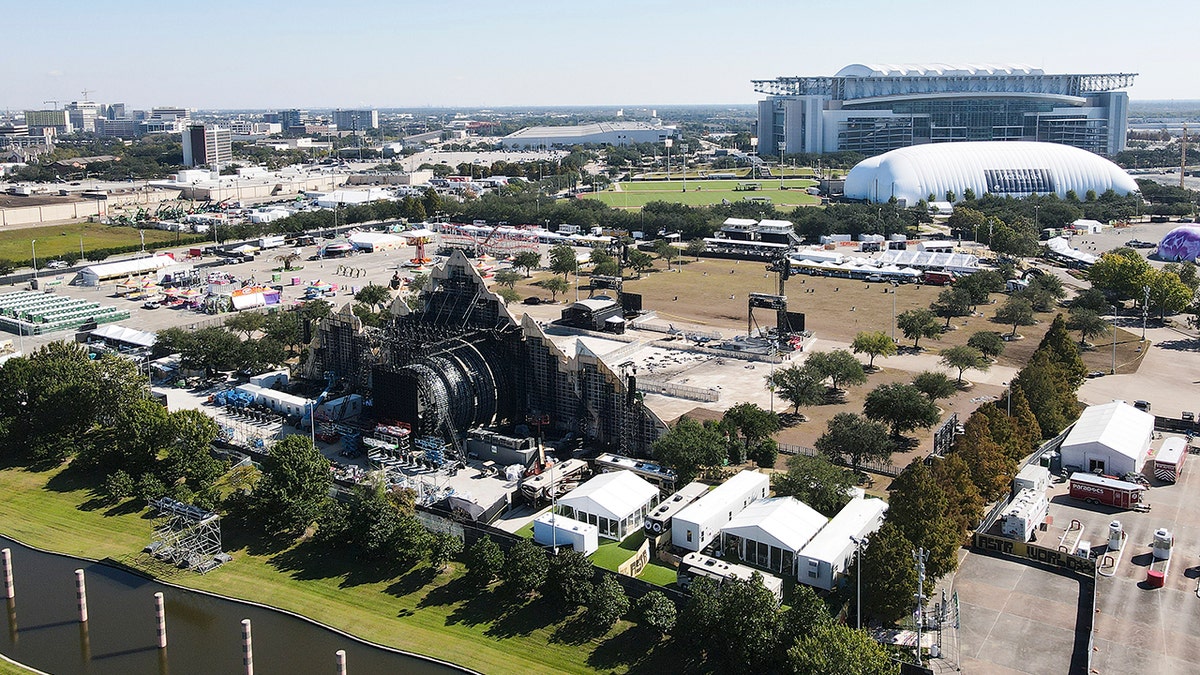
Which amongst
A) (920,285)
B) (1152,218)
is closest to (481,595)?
(920,285)

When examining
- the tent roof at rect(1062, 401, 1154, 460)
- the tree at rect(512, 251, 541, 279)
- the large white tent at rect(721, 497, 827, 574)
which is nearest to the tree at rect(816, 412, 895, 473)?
the large white tent at rect(721, 497, 827, 574)

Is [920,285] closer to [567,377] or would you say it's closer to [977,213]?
[977,213]

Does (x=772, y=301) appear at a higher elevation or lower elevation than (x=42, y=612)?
higher

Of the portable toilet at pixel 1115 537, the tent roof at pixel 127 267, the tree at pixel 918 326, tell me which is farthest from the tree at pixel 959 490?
the tent roof at pixel 127 267

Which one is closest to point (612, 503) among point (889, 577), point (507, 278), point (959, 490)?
point (889, 577)

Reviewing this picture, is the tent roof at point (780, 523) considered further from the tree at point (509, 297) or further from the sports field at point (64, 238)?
the sports field at point (64, 238)

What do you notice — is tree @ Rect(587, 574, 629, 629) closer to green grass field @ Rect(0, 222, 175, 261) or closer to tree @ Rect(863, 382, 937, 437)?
tree @ Rect(863, 382, 937, 437)

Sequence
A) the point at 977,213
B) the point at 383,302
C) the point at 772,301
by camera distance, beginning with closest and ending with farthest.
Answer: the point at 772,301
the point at 383,302
the point at 977,213

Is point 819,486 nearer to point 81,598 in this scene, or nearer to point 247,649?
point 247,649
